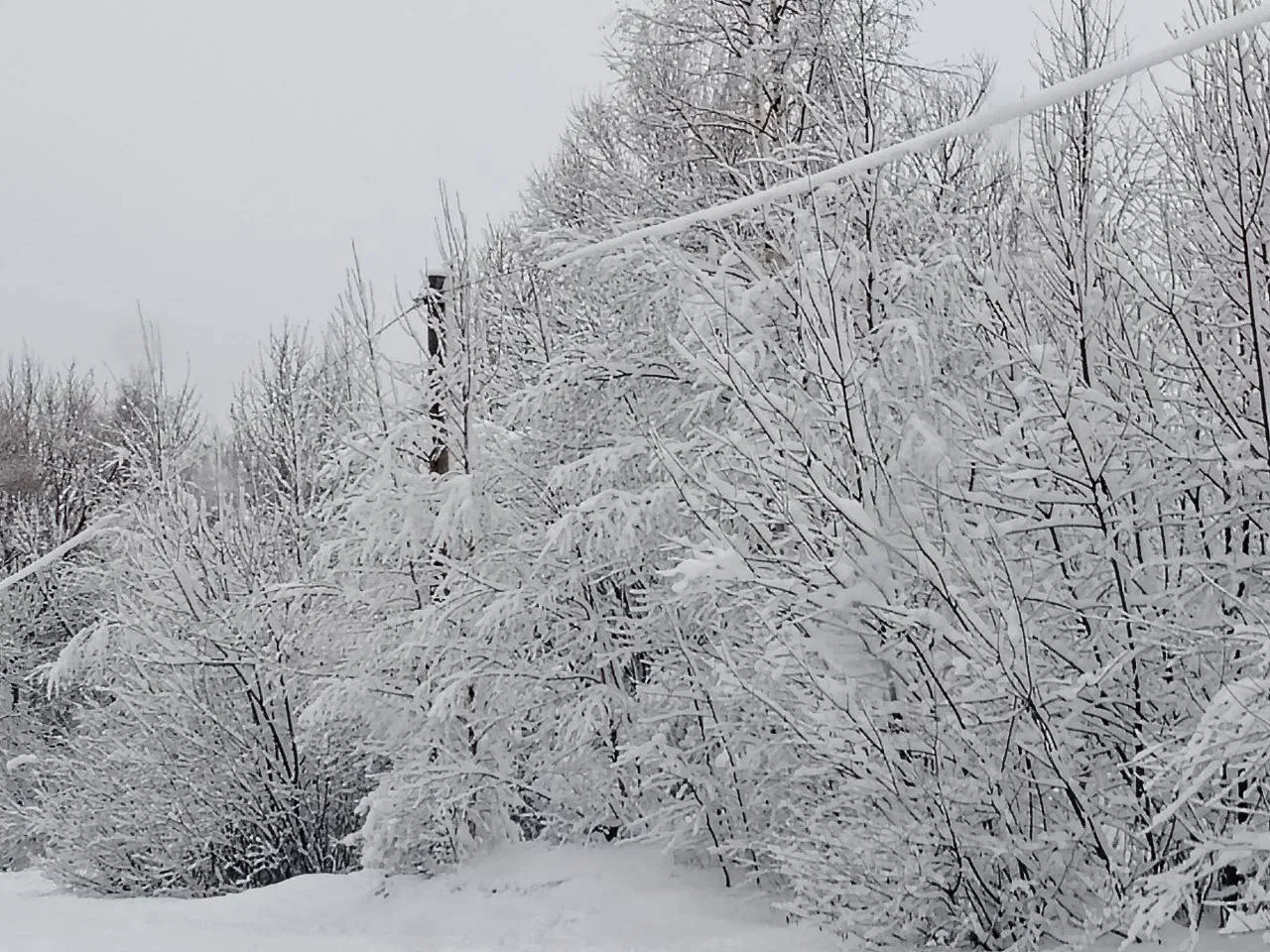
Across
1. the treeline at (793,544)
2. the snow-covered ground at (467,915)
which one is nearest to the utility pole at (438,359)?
the treeline at (793,544)

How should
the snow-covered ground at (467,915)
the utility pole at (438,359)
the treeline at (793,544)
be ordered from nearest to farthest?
the treeline at (793,544) → the snow-covered ground at (467,915) → the utility pole at (438,359)

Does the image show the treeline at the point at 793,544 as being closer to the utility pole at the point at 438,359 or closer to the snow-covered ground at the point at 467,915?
the utility pole at the point at 438,359

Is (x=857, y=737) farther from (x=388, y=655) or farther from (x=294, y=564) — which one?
(x=294, y=564)

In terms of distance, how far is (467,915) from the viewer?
875cm

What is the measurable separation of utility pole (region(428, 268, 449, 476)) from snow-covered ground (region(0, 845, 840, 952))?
3.30 m

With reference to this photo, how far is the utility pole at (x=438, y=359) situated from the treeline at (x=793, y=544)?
7cm

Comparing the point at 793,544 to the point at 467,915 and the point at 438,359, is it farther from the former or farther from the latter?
the point at 438,359

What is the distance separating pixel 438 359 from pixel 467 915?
4.61 metres

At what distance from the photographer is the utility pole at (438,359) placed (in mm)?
10827

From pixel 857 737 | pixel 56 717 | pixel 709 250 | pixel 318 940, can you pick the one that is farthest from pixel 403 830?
pixel 56 717

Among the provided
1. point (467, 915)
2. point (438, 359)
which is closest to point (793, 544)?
point (467, 915)

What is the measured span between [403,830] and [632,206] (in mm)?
5153

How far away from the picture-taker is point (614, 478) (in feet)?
29.7

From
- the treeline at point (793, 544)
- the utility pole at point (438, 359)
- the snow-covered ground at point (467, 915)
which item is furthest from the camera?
the utility pole at point (438, 359)
